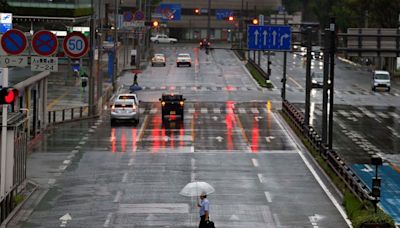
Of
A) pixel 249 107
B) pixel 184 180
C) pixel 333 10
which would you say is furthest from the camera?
pixel 333 10

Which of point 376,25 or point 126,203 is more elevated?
point 376,25

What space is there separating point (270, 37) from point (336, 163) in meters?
28.4

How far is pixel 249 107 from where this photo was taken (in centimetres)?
6800

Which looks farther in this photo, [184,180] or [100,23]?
[100,23]

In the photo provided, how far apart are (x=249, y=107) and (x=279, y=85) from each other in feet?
71.7

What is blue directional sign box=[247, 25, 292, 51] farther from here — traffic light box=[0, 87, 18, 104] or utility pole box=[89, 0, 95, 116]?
traffic light box=[0, 87, 18, 104]

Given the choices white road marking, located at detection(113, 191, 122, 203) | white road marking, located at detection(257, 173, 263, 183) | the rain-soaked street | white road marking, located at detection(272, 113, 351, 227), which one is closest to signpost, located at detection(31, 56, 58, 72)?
the rain-soaked street

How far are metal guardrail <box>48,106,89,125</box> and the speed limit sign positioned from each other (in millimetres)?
8636

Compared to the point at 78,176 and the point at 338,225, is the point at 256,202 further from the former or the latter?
the point at 78,176

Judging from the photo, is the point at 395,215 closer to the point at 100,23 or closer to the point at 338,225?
the point at 338,225

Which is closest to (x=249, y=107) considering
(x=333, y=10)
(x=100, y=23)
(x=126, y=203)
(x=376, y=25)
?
(x=100, y=23)

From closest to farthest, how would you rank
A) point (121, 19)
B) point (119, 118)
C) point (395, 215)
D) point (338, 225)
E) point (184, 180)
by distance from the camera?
point (338, 225) → point (395, 215) → point (184, 180) → point (119, 118) → point (121, 19)

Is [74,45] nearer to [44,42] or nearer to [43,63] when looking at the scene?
[43,63]

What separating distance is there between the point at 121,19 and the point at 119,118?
2002 inches
